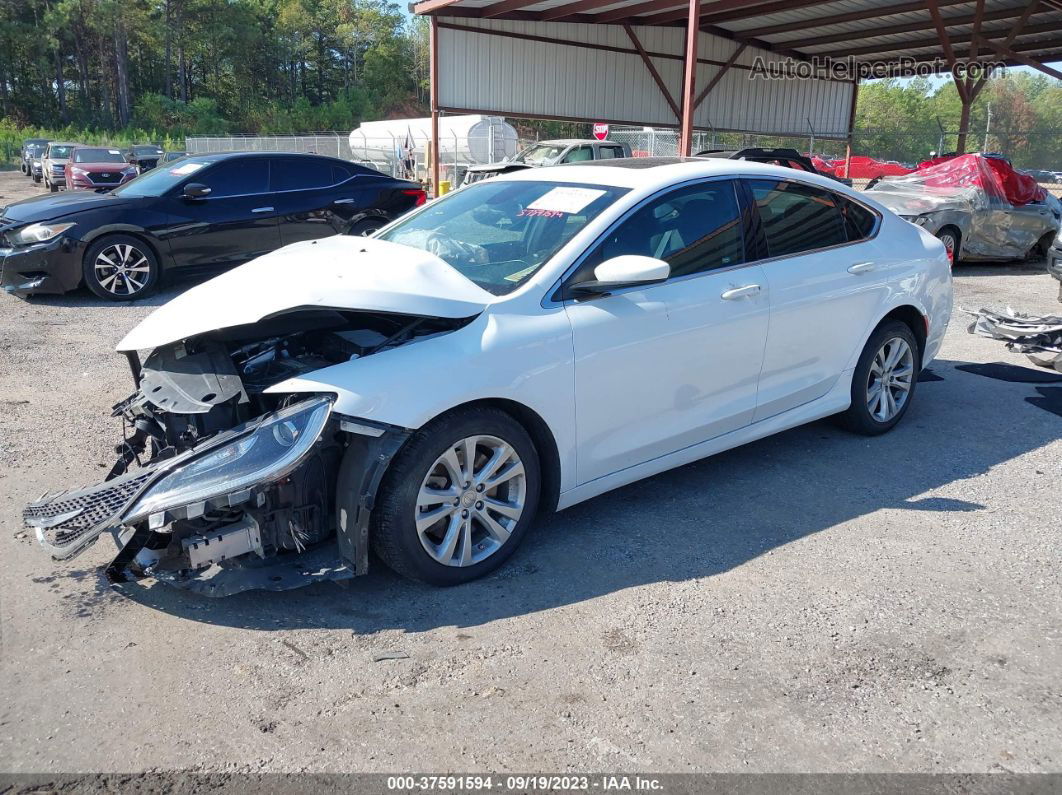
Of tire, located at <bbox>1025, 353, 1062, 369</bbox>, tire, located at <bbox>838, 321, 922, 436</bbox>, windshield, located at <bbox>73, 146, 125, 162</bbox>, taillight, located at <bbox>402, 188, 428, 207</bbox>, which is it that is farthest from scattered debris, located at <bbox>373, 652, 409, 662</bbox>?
windshield, located at <bbox>73, 146, 125, 162</bbox>

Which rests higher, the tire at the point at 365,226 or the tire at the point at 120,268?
the tire at the point at 365,226

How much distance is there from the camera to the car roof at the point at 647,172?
13.8ft

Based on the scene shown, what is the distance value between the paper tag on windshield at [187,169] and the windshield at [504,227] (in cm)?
580

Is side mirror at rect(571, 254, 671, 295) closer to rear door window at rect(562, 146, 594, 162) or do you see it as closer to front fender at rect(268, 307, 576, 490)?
front fender at rect(268, 307, 576, 490)

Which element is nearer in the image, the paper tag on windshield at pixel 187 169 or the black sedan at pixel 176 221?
the black sedan at pixel 176 221

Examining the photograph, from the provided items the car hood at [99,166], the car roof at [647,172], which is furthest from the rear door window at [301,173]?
the car hood at [99,166]

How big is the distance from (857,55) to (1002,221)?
14103mm

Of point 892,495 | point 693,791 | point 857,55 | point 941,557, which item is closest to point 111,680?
point 693,791

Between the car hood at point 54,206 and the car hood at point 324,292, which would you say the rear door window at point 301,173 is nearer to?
the car hood at point 54,206

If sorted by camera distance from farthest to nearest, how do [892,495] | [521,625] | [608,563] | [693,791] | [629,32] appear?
[629,32] < [892,495] < [608,563] < [521,625] < [693,791]

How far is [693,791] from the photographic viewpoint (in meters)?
2.45

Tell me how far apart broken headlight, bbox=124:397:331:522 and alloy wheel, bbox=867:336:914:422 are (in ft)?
11.6

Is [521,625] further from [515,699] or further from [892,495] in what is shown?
[892,495]

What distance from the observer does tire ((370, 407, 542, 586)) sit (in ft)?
10.7
